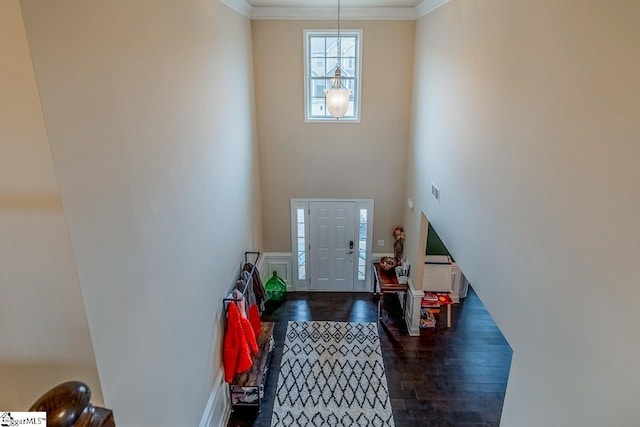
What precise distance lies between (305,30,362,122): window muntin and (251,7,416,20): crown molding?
24cm

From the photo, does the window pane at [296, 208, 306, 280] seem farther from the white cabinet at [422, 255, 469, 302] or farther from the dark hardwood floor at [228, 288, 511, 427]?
the white cabinet at [422, 255, 469, 302]

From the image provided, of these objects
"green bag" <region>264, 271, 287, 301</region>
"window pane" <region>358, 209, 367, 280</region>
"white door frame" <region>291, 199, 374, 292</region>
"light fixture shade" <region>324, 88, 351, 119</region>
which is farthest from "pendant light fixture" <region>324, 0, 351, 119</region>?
"green bag" <region>264, 271, 287, 301</region>

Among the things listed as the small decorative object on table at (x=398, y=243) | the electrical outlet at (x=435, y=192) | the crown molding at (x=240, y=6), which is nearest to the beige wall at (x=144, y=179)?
the crown molding at (x=240, y=6)

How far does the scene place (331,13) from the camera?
5785 mm

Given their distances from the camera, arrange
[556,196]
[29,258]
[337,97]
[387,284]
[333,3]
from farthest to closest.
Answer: [387,284] → [333,3] → [337,97] → [556,196] → [29,258]

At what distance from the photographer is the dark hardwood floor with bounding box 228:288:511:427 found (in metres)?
4.65

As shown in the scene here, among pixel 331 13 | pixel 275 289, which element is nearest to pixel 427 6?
pixel 331 13

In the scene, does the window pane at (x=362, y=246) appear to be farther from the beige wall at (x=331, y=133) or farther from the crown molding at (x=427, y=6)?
the crown molding at (x=427, y=6)

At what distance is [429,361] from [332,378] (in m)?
1.47

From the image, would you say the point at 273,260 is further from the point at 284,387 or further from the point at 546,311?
the point at 546,311

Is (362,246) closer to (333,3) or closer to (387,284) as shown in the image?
(387,284)

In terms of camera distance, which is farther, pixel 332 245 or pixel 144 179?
pixel 332 245

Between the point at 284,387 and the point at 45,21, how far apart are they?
476cm

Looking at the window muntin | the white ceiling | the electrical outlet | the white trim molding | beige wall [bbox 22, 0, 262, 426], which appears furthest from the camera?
the window muntin
